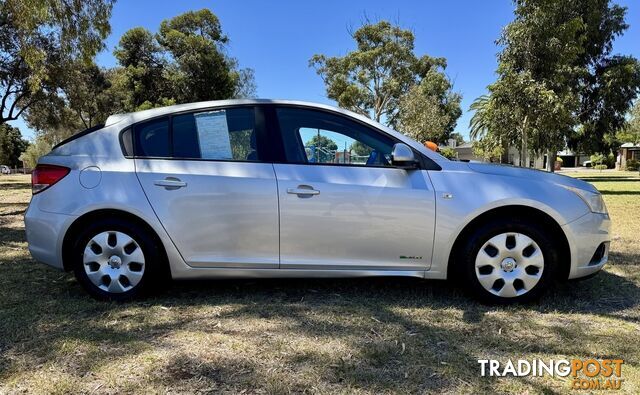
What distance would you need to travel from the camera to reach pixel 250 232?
3762 mm

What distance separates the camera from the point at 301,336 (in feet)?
10.6

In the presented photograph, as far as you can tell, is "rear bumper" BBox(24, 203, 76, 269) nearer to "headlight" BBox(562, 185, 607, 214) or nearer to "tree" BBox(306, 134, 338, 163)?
"tree" BBox(306, 134, 338, 163)

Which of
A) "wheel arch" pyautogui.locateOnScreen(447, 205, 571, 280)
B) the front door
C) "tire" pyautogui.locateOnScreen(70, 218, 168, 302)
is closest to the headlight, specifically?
"wheel arch" pyautogui.locateOnScreen(447, 205, 571, 280)

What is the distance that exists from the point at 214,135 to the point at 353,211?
129 cm

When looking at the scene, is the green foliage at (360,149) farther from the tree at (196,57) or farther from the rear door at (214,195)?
the tree at (196,57)

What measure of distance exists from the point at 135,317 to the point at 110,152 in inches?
52.2

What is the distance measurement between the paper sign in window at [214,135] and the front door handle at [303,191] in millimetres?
590

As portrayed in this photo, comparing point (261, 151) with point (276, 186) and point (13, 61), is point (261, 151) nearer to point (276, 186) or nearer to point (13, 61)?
point (276, 186)

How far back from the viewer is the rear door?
374 cm

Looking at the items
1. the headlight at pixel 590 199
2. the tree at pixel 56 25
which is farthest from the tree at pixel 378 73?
the headlight at pixel 590 199

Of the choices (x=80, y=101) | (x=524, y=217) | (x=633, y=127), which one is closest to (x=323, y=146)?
(x=524, y=217)

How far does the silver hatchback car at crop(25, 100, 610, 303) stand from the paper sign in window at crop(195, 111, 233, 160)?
1 cm

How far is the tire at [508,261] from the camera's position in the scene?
3.71m

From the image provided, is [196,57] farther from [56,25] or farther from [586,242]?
[586,242]
